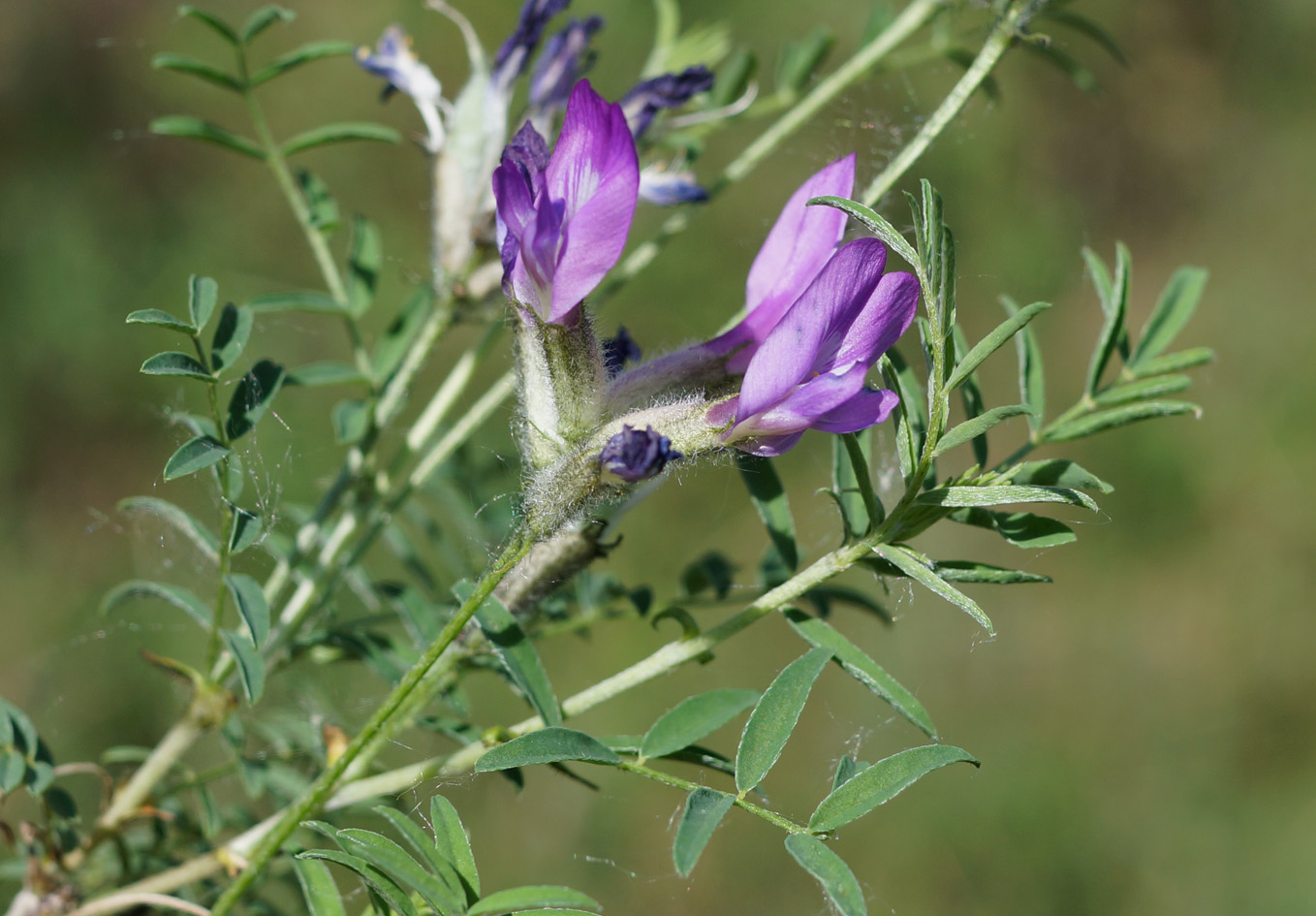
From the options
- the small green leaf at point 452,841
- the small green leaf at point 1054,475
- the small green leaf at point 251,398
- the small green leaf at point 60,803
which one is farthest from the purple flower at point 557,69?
the small green leaf at point 60,803

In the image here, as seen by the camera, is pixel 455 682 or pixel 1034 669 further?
pixel 1034 669

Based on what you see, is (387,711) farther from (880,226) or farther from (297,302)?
(297,302)

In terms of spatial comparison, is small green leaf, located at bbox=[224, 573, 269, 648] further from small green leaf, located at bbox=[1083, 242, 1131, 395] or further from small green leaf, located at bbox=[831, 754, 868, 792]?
small green leaf, located at bbox=[1083, 242, 1131, 395]

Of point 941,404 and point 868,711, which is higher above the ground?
point 941,404

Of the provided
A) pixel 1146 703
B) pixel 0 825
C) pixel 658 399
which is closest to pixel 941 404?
pixel 658 399

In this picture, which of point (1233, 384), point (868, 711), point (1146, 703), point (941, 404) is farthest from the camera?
point (1233, 384)

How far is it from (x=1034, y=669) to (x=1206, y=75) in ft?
8.60

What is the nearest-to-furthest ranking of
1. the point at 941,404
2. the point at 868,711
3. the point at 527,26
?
the point at 941,404
the point at 527,26
the point at 868,711

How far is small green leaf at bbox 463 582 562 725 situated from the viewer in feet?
2.59

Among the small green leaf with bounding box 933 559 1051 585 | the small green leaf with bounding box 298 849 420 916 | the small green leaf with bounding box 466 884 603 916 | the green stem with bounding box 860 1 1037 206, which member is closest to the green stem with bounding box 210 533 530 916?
the small green leaf with bounding box 298 849 420 916

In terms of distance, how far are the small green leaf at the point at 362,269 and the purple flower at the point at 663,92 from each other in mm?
352

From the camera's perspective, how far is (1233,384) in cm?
346

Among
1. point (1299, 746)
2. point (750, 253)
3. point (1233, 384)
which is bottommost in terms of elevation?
point (1299, 746)

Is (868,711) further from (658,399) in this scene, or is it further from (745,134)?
(658,399)
